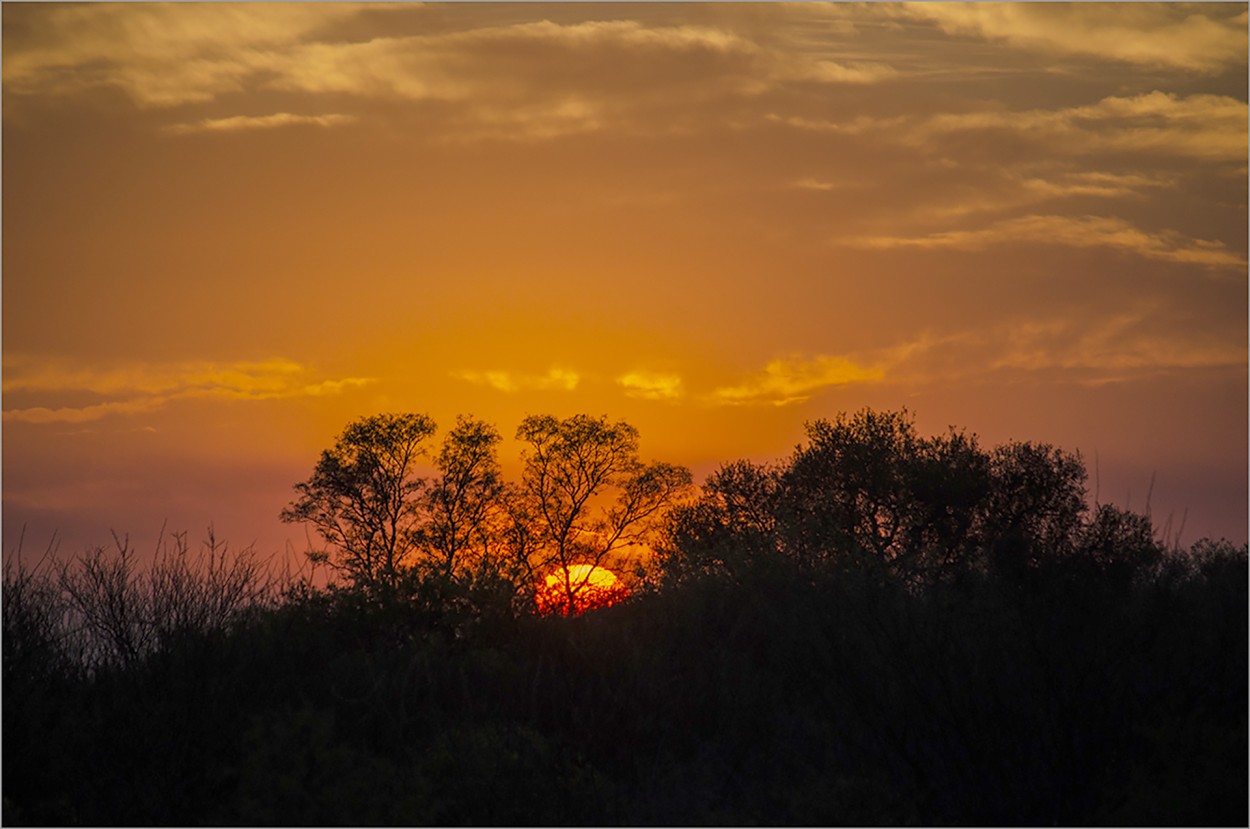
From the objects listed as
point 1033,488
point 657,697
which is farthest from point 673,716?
point 1033,488

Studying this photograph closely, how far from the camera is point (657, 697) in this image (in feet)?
77.2

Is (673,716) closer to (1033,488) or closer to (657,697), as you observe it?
(657,697)

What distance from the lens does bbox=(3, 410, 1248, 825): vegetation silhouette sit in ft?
55.9

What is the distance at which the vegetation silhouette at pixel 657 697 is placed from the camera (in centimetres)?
1705

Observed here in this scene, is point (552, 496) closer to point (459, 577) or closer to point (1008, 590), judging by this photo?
point (459, 577)

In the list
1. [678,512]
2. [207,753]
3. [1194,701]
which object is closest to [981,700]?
[1194,701]

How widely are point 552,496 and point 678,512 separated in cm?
575

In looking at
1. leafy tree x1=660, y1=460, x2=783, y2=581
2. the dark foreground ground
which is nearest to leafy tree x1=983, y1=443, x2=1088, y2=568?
leafy tree x1=660, y1=460, x2=783, y2=581

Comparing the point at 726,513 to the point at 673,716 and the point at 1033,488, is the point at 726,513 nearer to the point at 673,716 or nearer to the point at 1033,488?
the point at 1033,488

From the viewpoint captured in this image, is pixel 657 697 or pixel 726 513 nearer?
pixel 657 697

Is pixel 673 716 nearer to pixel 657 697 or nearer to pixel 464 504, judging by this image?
pixel 657 697

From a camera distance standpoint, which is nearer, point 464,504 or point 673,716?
point 673,716

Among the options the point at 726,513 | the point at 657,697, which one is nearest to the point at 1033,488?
the point at 726,513

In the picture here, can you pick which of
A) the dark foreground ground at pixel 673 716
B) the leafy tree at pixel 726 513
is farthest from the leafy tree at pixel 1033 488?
the dark foreground ground at pixel 673 716
